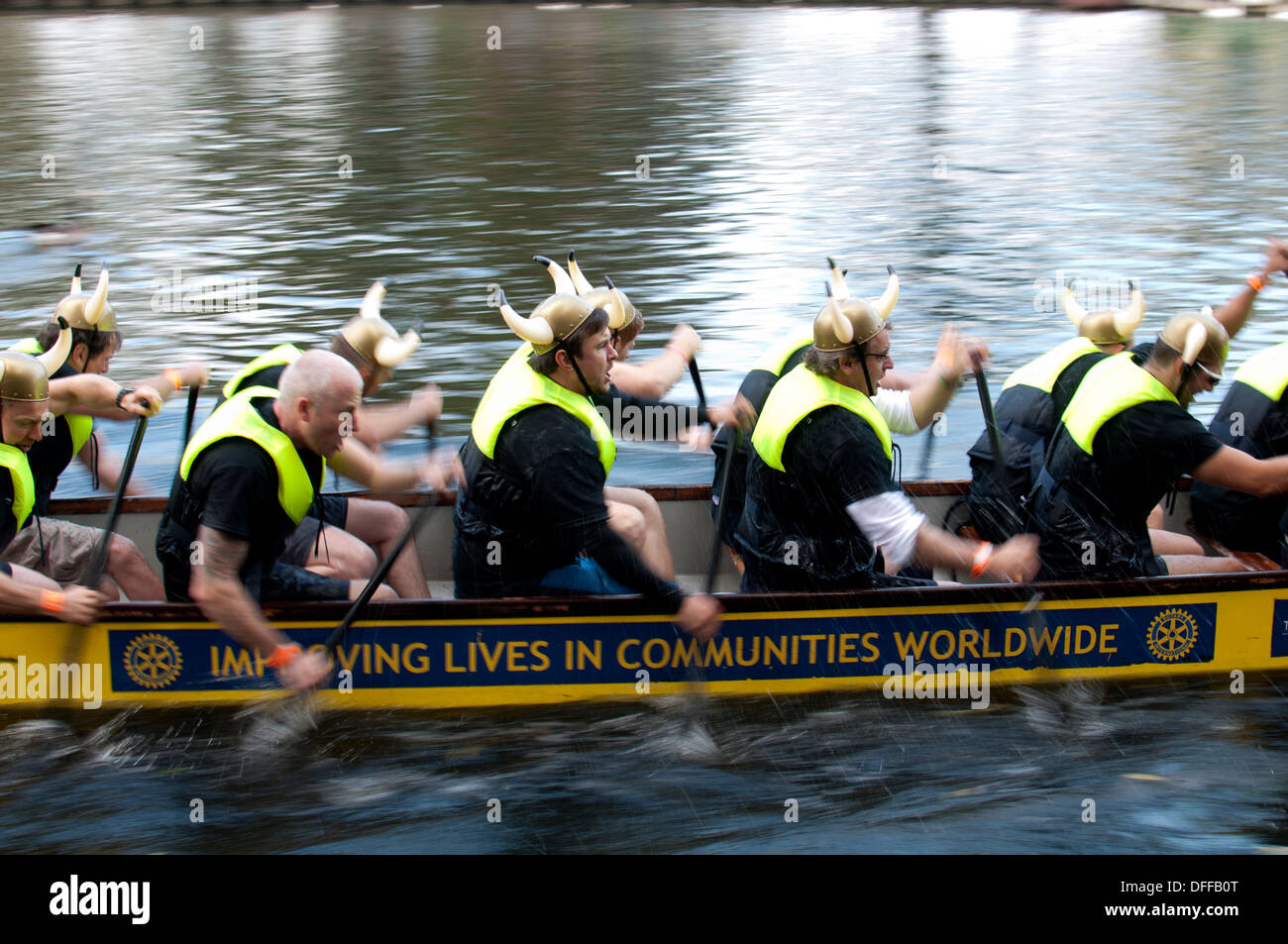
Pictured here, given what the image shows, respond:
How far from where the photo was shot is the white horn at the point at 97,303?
7020 mm

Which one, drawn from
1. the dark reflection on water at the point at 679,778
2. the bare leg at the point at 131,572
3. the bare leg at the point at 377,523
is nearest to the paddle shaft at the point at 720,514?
the dark reflection on water at the point at 679,778

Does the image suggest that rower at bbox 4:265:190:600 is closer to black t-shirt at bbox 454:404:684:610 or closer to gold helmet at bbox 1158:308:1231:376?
black t-shirt at bbox 454:404:684:610

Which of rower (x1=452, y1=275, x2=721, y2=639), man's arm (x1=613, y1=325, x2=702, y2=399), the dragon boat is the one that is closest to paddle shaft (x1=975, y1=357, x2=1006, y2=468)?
the dragon boat

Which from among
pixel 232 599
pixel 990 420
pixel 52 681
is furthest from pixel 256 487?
pixel 990 420

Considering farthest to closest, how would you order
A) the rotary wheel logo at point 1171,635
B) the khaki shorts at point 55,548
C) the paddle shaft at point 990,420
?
the paddle shaft at point 990,420, the khaki shorts at point 55,548, the rotary wheel logo at point 1171,635

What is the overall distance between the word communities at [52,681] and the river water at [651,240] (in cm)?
36

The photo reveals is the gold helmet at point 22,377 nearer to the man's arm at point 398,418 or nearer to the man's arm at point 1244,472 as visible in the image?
the man's arm at point 398,418

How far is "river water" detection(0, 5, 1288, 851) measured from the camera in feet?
21.9

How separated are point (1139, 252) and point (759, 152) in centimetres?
730

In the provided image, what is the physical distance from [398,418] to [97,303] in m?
1.58

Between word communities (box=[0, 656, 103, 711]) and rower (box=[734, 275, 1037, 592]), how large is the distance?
3.10 metres

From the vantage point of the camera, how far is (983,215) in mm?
19453

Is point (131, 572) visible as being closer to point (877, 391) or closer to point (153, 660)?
point (153, 660)

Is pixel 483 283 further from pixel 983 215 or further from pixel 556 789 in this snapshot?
pixel 556 789
